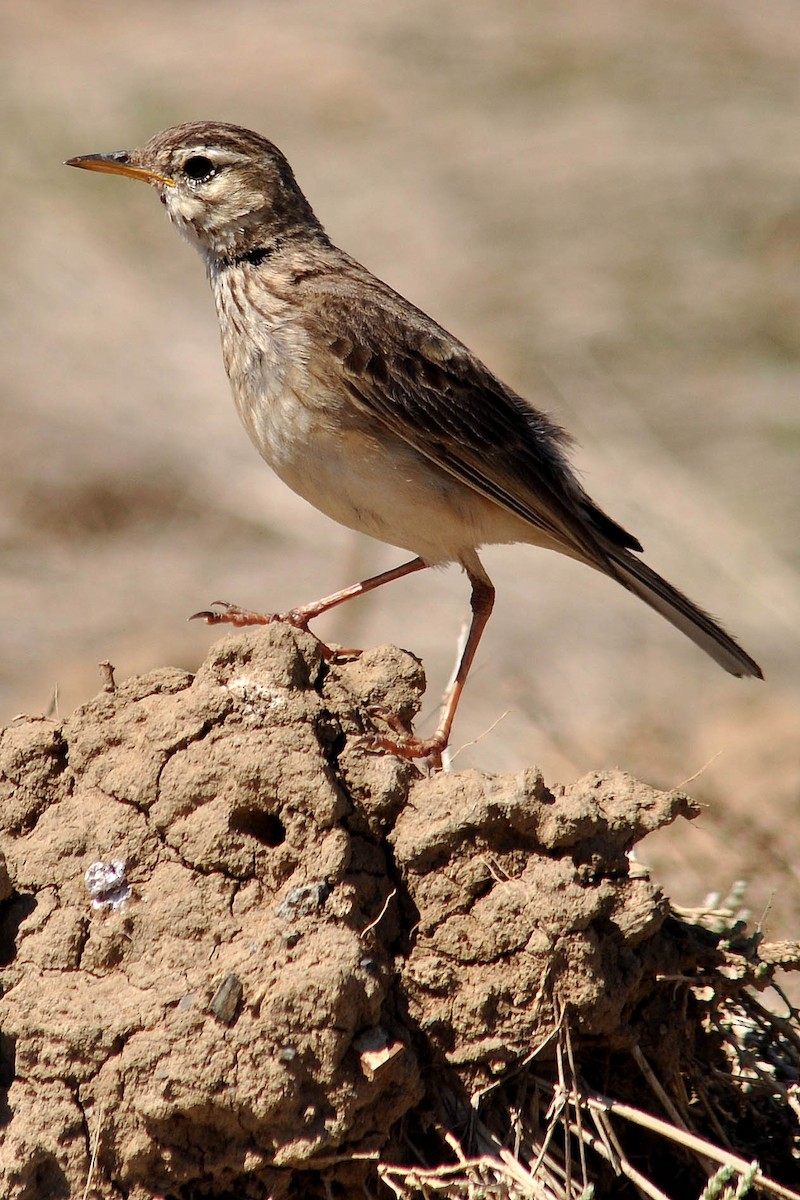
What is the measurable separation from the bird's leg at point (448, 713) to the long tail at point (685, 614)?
1.88 feet

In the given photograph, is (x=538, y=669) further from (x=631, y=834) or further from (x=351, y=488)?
(x=631, y=834)

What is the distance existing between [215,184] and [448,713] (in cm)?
249

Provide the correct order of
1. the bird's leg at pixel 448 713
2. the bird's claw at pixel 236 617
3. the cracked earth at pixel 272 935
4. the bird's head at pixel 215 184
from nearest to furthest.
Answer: the cracked earth at pixel 272 935 → the bird's leg at pixel 448 713 → the bird's claw at pixel 236 617 → the bird's head at pixel 215 184

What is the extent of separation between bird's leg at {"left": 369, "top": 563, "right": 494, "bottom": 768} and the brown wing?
1.55 ft

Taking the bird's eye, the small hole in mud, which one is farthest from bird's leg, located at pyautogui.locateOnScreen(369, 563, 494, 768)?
the bird's eye

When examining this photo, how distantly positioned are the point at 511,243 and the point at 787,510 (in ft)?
18.1

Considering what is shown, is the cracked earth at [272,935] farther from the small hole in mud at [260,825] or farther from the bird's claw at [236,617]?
the bird's claw at [236,617]

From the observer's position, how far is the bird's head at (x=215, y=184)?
630 centimetres

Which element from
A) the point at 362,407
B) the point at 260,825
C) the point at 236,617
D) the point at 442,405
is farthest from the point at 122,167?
the point at 260,825

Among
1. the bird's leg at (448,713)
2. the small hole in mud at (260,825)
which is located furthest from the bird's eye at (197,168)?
the small hole in mud at (260,825)

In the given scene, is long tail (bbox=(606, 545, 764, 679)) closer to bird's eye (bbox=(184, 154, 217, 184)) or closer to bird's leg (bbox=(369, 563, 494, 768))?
bird's leg (bbox=(369, 563, 494, 768))

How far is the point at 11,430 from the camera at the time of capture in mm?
13164

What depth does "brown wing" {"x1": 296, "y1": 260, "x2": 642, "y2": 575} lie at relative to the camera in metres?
5.82

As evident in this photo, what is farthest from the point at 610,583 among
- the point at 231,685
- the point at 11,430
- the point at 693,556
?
the point at 231,685
